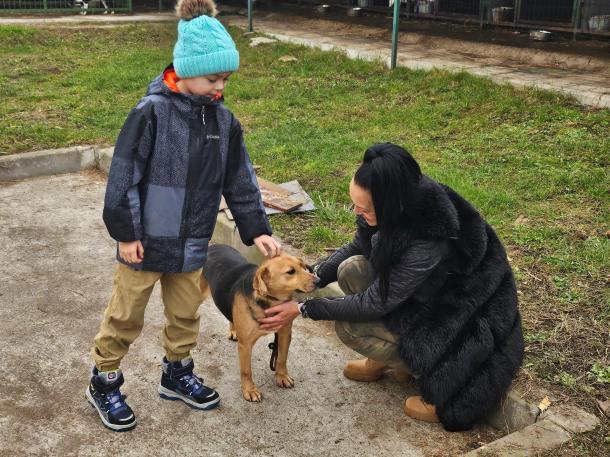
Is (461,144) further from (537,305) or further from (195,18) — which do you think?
(195,18)

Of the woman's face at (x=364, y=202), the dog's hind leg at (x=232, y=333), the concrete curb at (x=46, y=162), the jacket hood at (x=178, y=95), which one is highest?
the jacket hood at (x=178, y=95)

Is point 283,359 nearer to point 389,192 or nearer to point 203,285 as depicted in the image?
point 203,285

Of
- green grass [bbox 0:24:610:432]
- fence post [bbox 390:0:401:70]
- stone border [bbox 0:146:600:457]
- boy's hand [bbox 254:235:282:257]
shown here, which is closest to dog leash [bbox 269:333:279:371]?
boy's hand [bbox 254:235:282:257]

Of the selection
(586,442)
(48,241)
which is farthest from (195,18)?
(48,241)

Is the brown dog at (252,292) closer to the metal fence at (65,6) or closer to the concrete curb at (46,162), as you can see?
the concrete curb at (46,162)

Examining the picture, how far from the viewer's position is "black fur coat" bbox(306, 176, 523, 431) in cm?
334

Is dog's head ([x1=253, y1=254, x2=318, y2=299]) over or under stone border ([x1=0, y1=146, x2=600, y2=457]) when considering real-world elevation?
over

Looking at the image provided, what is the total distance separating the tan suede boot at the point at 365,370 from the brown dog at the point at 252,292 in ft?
1.09

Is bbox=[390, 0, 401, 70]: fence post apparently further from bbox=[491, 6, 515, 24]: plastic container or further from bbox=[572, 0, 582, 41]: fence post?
bbox=[491, 6, 515, 24]: plastic container

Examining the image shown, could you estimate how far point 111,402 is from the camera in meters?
3.54

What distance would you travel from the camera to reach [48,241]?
18.9 feet

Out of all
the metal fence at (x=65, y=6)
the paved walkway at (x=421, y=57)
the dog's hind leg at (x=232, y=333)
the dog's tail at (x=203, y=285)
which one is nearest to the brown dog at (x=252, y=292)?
the dog's tail at (x=203, y=285)

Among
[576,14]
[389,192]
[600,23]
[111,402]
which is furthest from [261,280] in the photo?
[576,14]

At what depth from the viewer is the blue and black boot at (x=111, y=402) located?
350 cm
